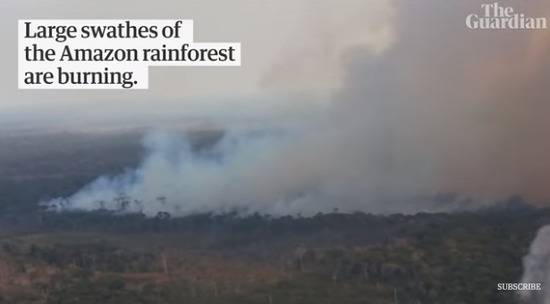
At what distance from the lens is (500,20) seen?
16.8 feet

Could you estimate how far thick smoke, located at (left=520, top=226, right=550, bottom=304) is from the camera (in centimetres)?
Answer: 511

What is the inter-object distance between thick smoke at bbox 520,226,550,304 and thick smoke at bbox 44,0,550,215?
0.30 meters

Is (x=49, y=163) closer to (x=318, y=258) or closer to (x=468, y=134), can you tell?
A: (x=318, y=258)

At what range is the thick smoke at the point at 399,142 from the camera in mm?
5090

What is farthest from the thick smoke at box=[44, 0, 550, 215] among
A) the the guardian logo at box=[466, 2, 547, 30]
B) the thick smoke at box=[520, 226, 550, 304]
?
the thick smoke at box=[520, 226, 550, 304]

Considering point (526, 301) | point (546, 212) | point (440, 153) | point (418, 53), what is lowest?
point (526, 301)

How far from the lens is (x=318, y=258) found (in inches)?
200

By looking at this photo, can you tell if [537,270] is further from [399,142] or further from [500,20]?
[500,20]

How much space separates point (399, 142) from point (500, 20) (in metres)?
0.91

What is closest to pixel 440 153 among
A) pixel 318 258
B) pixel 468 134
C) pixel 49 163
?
pixel 468 134

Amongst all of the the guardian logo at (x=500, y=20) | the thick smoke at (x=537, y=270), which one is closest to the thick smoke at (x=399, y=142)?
the the guardian logo at (x=500, y=20)

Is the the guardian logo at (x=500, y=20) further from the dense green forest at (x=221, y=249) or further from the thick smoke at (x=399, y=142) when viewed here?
the dense green forest at (x=221, y=249)

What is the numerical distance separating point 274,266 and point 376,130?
971mm

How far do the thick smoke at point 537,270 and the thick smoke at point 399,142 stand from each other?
0.30 metres
